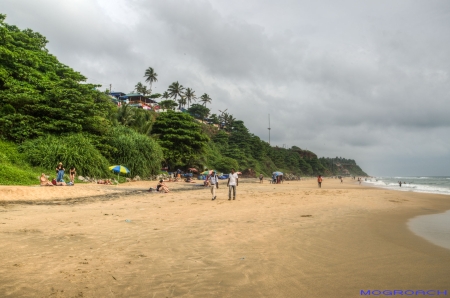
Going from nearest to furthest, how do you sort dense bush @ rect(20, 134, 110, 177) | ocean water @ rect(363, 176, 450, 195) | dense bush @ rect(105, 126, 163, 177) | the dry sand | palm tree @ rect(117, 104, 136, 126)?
the dry sand → dense bush @ rect(20, 134, 110, 177) → dense bush @ rect(105, 126, 163, 177) → ocean water @ rect(363, 176, 450, 195) → palm tree @ rect(117, 104, 136, 126)

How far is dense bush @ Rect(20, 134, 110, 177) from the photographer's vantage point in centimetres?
2106

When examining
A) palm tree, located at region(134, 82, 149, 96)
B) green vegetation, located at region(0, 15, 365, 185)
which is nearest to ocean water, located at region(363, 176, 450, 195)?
green vegetation, located at region(0, 15, 365, 185)

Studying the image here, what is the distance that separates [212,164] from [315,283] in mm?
52281

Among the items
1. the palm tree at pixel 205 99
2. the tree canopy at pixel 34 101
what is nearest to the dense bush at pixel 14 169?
the tree canopy at pixel 34 101

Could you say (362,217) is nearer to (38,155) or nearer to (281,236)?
(281,236)

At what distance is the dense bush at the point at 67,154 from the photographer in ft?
69.1

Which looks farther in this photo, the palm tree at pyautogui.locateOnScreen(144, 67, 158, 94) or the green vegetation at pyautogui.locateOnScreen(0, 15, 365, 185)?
the palm tree at pyautogui.locateOnScreen(144, 67, 158, 94)

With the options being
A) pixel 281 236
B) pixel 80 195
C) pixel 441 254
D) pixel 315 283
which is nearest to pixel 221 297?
pixel 315 283

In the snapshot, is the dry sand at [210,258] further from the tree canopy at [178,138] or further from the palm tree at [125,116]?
the palm tree at [125,116]

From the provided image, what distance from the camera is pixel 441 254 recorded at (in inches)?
202

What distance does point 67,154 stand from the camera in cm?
2181

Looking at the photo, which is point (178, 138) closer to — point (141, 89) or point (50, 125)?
point (50, 125)

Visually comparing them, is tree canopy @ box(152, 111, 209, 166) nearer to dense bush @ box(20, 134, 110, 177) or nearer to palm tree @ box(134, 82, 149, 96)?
dense bush @ box(20, 134, 110, 177)

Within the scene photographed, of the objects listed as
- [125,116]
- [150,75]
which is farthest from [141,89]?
[125,116]
